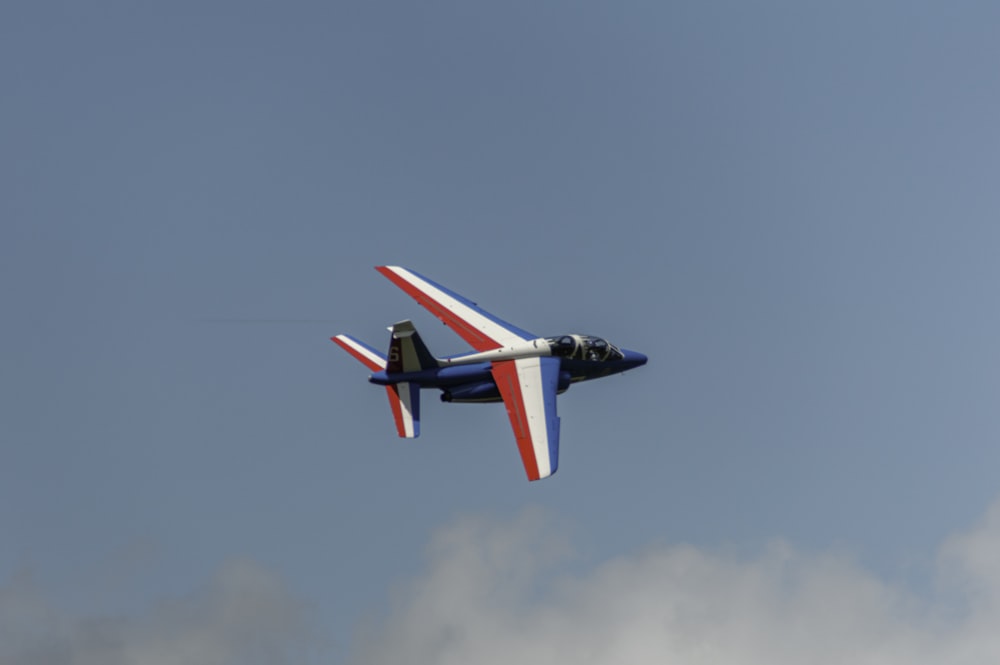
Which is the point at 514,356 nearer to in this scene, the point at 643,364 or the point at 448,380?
the point at 448,380

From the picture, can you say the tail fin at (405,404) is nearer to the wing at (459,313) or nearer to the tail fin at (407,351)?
the tail fin at (407,351)

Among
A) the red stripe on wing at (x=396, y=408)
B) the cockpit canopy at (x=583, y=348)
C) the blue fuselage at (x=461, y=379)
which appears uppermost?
the cockpit canopy at (x=583, y=348)

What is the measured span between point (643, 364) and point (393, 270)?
1879 centimetres

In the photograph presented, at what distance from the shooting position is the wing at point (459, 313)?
90.8 m

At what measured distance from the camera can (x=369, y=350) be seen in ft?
293

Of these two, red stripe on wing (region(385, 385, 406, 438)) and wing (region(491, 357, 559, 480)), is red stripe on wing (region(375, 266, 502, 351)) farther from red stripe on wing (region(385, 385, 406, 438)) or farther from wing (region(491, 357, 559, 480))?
red stripe on wing (region(385, 385, 406, 438))

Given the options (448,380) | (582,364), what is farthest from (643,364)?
(448,380)

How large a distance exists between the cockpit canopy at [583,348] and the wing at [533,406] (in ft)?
2.99

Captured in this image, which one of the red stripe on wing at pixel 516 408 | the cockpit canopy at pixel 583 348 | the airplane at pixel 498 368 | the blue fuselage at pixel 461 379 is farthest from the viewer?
the cockpit canopy at pixel 583 348

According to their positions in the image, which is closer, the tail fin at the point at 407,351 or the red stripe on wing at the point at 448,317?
the tail fin at the point at 407,351

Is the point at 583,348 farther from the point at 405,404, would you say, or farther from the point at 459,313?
the point at 405,404

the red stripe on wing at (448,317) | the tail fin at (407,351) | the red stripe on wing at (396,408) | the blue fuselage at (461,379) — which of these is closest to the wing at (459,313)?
the red stripe on wing at (448,317)

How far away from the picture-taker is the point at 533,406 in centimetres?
8288

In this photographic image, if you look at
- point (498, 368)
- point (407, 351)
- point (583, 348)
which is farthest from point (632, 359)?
point (407, 351)
